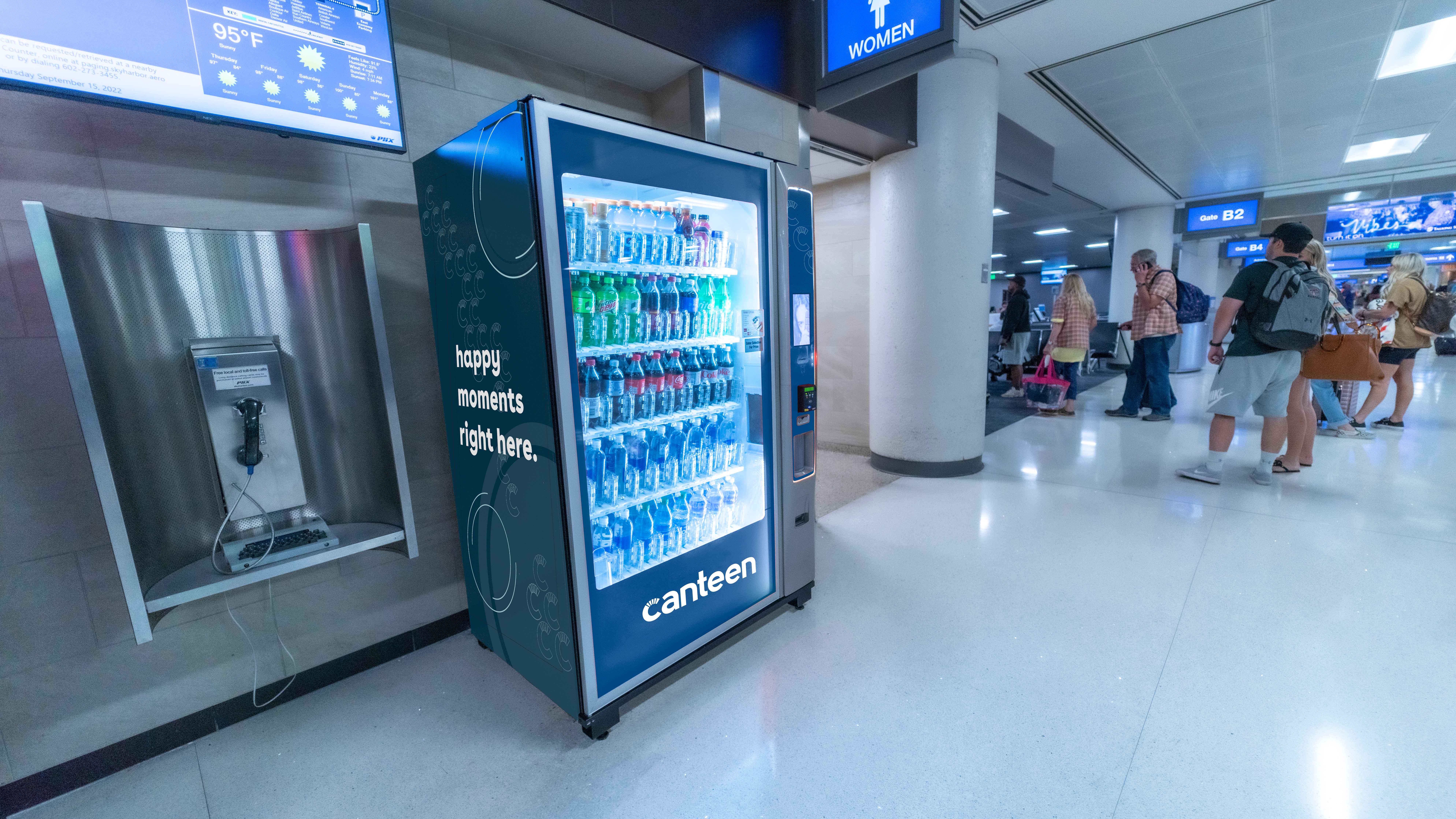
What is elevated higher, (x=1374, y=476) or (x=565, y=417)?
(x=565, y=417)

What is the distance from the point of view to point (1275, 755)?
1726 millimetres

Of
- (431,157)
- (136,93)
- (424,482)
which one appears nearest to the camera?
(136,93)

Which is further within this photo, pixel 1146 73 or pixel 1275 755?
pixel 1146 73

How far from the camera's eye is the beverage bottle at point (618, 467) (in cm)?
215

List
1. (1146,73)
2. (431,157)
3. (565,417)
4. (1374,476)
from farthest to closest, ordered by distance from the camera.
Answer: (1146,73) → (1374,476) → (431,157) → (565,417)

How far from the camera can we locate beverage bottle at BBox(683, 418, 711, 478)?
240cm

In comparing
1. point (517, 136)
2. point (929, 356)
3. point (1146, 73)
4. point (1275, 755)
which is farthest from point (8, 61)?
point (1146, 73)

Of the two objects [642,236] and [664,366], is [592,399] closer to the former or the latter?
[664,366]

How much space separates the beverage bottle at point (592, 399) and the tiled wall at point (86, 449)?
0.85 meters

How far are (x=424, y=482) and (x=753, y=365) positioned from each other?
4.94 feet

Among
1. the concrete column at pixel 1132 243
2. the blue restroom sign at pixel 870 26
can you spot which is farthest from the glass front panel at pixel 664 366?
the concrete column at pixel 1132 243

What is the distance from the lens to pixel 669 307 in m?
2.27

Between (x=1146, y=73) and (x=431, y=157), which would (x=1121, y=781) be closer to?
(x=431, y=157)

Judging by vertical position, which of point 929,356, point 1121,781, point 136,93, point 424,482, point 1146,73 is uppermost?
point 1146,73
